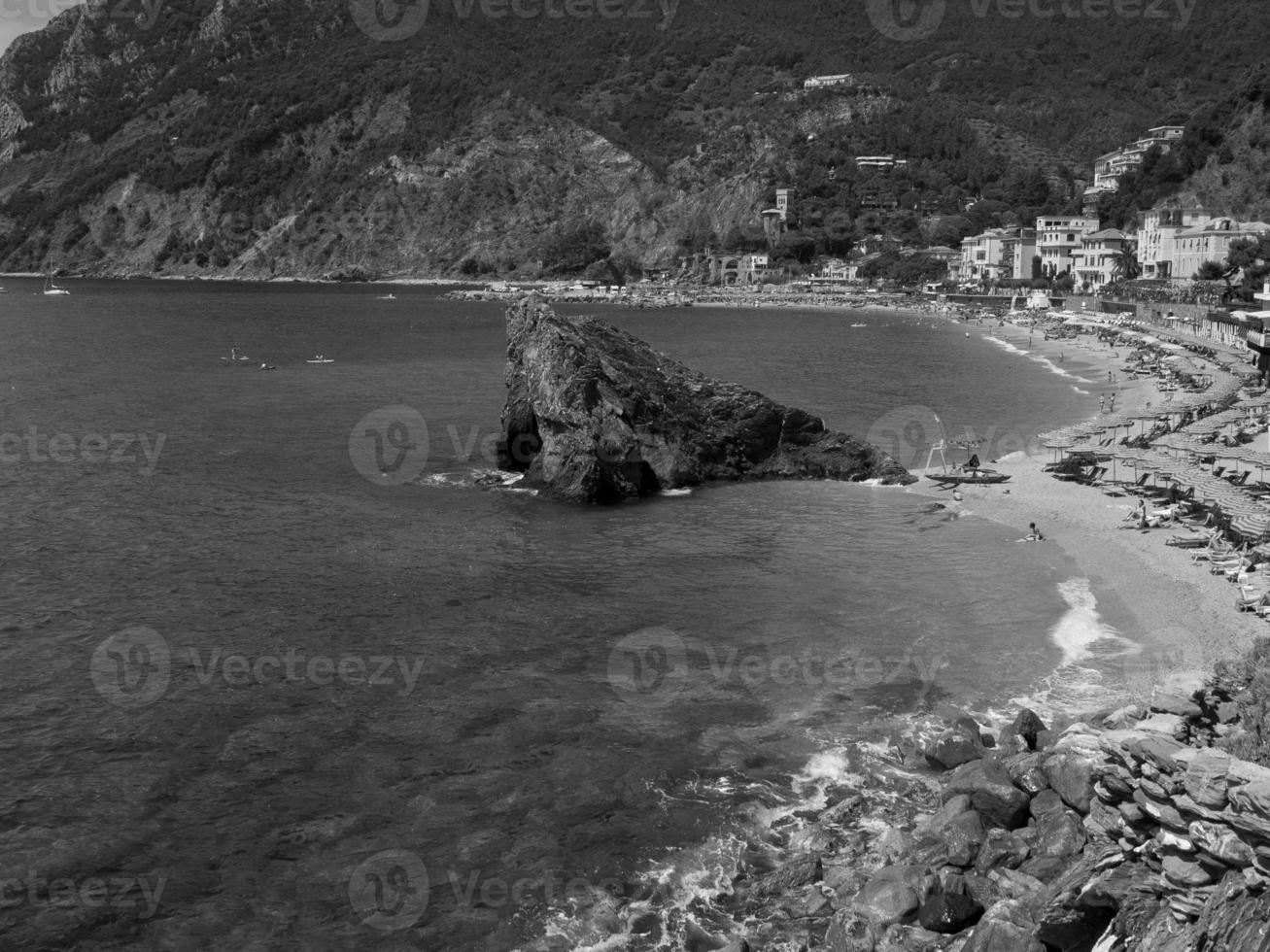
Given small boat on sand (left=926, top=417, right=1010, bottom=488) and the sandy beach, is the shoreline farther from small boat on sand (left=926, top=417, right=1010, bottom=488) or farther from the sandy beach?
small boat on sand (left=926, top=417, right=1010, bottom=488)

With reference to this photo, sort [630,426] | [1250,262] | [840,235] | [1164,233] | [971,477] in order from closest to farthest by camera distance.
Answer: [630,426] < [971,477] < [1250,262] < [1164,233] < [840,235]

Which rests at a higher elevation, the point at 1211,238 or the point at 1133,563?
the point at 1211,238

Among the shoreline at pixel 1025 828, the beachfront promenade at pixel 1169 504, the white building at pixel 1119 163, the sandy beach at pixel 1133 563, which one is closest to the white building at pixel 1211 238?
the beachfront promenade at pixel 1169 504

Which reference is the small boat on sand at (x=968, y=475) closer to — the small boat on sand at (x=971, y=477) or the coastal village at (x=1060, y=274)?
the small boat on sand at (x=971, y=477)

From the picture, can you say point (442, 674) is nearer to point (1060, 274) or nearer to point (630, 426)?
point (630, 426)

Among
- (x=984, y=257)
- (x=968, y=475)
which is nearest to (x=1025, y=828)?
(x=968, y=475)
